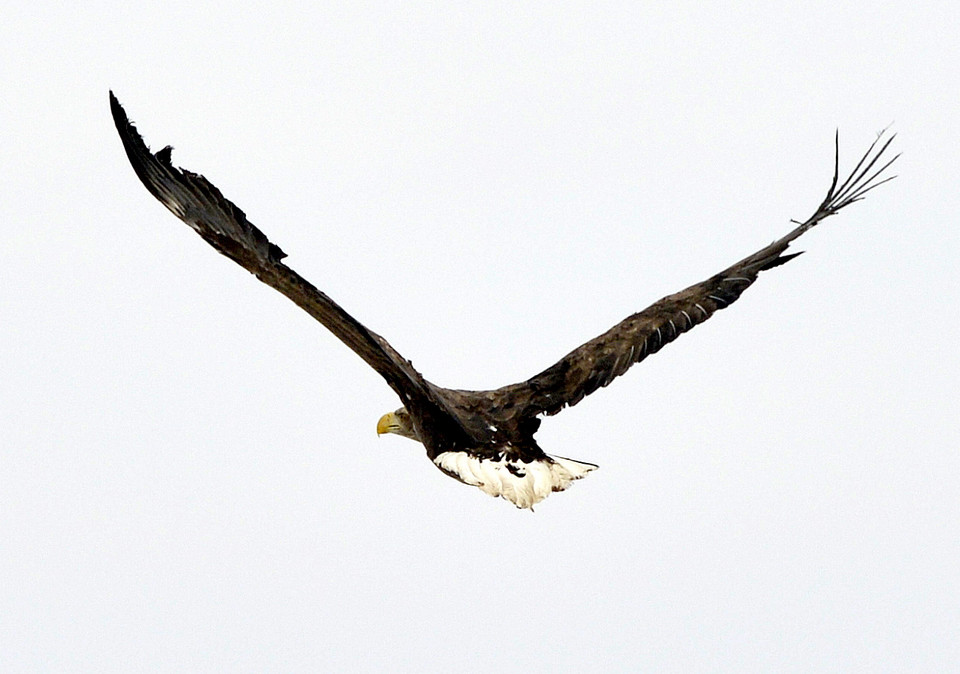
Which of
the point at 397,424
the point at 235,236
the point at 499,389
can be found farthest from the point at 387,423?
the point at 235,236

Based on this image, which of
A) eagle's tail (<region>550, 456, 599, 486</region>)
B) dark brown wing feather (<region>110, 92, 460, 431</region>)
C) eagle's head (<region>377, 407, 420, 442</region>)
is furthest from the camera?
eagle's head (<region>377, 407, 420, 442</region>)

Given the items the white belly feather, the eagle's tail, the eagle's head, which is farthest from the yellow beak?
the eagle's tail

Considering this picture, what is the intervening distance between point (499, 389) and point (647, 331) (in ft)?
2.91

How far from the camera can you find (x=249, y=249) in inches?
294

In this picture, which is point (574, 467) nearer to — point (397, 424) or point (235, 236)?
point (397, 424)

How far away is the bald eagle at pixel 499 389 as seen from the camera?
7488mm

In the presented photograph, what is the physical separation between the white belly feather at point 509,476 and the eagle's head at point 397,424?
0.69 meters

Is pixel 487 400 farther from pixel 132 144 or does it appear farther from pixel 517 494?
pixel 132 144

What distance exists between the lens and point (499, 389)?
332 inches

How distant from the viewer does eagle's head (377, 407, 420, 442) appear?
8812mm

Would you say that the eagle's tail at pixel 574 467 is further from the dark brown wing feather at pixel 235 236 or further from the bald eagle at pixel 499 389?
the dark brown wing feather at pixel 235 236

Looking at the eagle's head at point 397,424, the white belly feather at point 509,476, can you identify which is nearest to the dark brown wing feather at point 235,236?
the white belly feather at point 509,476

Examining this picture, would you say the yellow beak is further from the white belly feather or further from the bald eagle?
the white belly feather

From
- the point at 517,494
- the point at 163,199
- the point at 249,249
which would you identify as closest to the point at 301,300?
the point at 249,249
